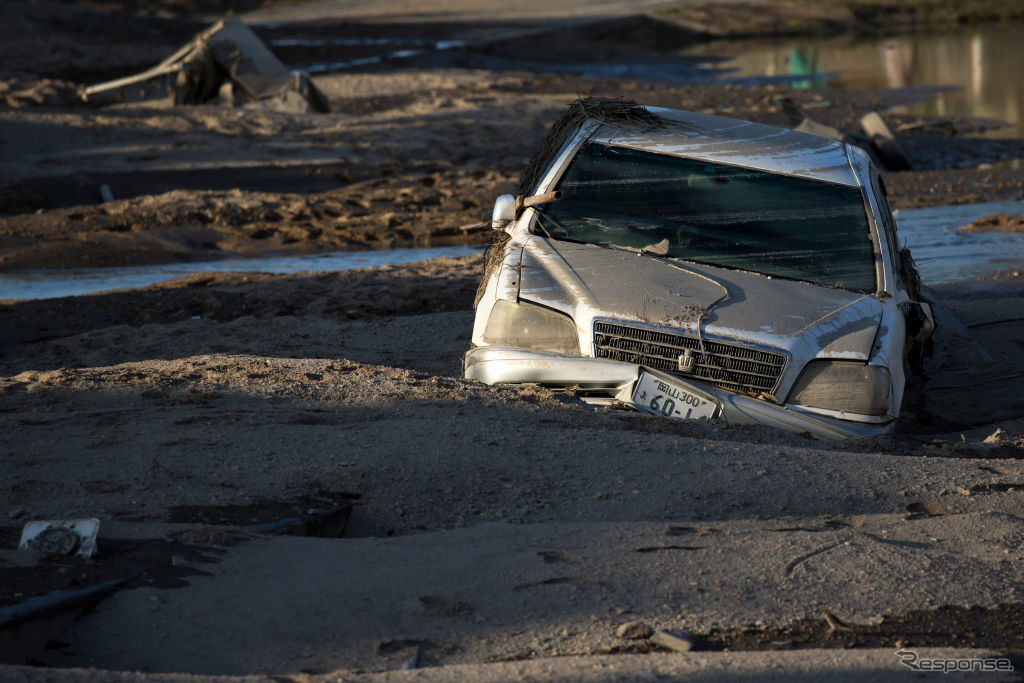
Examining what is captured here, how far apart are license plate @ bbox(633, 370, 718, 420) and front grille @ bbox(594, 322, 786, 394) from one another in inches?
4.1

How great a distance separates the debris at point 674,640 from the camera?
3201 mm

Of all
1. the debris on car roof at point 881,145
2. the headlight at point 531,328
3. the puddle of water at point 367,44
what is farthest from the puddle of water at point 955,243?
the puddle of water at point 367,44

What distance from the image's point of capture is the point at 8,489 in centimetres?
420

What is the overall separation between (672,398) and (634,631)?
82.3 inches

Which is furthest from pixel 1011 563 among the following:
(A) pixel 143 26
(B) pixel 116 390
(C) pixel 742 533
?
(A) pixel 143 26

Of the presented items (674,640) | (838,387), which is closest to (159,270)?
(838,387)

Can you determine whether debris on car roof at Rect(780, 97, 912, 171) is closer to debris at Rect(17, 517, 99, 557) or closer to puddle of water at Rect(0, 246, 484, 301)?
puddle of water at Rect(0, 246, 484, 301)

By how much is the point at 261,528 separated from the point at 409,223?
29.1ft

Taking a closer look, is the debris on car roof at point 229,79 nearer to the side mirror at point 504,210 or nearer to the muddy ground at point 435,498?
the muddy ground at point 435,498

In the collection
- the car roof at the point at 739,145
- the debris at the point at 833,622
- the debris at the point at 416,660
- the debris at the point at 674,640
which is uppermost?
the car roof at the point at 739,145

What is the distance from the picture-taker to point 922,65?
3234 centimetres

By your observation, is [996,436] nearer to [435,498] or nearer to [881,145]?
[435,498]

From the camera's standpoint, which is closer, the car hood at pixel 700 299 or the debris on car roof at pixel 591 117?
the car hood at pixel 700 299

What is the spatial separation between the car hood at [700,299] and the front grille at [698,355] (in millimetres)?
58
